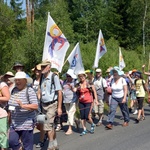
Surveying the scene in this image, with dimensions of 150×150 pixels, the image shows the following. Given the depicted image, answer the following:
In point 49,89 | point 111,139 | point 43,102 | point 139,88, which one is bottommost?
point 111,139

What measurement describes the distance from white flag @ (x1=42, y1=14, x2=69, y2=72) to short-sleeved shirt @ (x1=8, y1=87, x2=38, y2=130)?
3.22 meters

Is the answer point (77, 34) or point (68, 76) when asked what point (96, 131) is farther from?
point (77, 34)

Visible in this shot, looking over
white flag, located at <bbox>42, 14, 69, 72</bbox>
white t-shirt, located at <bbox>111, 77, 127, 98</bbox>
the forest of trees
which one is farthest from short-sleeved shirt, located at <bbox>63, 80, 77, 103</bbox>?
the forest of trees

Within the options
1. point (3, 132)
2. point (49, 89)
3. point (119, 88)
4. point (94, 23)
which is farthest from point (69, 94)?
point (94, 23)

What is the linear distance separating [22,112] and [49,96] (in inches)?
49.1

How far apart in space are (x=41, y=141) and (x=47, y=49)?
251 cm

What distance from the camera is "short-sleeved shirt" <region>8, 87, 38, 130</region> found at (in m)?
→ 5.81

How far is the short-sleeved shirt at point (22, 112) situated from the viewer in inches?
229

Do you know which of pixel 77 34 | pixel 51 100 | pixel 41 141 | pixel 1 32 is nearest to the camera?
pixel 51 100

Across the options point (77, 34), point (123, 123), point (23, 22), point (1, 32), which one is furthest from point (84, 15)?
point (123, 123)

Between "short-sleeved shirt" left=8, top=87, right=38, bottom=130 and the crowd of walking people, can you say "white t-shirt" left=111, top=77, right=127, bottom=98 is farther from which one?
"short-sleeved shirt" left=8, top=87, right=38, bottom=130

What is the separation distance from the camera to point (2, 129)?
5.75 meters

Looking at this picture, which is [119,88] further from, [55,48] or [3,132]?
[3,132]

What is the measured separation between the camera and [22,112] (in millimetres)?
5836
